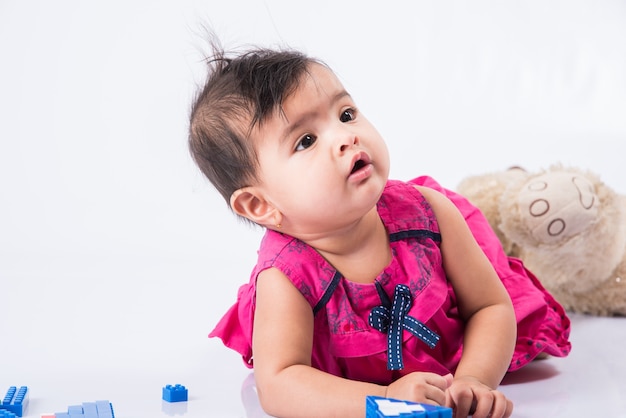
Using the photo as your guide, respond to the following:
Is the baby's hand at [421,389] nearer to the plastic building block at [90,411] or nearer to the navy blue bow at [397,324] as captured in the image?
the navy blue bow at [397,324]

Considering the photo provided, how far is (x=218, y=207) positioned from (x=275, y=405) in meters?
1.38

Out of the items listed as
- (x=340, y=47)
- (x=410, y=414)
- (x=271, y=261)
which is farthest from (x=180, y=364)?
(x=340, y=47)

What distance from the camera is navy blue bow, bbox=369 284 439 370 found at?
122 cm

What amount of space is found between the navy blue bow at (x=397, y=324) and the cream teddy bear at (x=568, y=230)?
453 mm

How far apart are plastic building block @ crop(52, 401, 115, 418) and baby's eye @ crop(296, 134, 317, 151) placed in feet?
1.31

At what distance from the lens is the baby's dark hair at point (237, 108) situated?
1.17m

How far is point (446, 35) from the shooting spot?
9.32 feet

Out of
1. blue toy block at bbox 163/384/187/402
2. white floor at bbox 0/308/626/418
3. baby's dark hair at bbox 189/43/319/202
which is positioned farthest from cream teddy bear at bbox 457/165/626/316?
blue toy block at bbox 163/384/187/402

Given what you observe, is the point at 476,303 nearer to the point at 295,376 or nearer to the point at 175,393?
the point at 295,376

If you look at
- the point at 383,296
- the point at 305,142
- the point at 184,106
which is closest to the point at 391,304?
the point at 383,296

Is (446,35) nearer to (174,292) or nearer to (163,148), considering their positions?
(163,148)

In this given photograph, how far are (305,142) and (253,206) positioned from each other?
4.9 inches

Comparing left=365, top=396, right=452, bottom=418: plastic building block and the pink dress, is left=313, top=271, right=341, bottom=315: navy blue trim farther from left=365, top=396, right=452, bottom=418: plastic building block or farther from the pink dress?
left=365, top=396, right=452, bottom=418: plastic building block

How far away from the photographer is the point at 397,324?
1.23m
